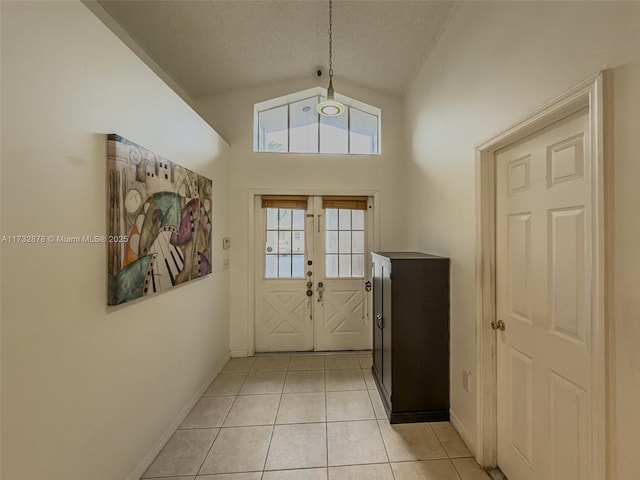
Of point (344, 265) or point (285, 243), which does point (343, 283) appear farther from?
point (285, 243)

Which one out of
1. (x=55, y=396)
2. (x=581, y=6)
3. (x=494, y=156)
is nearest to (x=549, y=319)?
(x=494, y=156)

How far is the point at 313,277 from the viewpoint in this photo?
3.67m

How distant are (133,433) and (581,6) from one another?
3174 mm

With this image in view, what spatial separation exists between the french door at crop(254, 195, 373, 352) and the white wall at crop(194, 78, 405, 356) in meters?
0.18

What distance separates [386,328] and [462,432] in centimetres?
91

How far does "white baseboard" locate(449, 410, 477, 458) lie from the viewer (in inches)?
74.6

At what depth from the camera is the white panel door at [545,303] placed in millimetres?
1198

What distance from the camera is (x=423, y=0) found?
2.16 m

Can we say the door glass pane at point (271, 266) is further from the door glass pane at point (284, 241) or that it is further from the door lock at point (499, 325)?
the door lock at point (499, 325)

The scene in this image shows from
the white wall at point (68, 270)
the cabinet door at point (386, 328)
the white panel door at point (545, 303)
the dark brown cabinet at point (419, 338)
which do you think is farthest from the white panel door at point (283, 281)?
the white panel door at point (545, 303)

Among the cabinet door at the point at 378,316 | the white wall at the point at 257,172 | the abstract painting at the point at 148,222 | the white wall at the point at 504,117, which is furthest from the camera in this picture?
the white wall at the point at 257,172

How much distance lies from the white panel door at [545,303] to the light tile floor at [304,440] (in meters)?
0.50

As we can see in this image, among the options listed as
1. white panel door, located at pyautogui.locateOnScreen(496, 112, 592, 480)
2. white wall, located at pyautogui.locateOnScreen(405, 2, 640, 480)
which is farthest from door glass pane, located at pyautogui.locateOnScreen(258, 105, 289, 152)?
white panel door, located at pyautogui.locateOnScreen(496, 112, 592, 480)

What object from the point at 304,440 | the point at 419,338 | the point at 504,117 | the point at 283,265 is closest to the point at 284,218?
the point at 283,265
